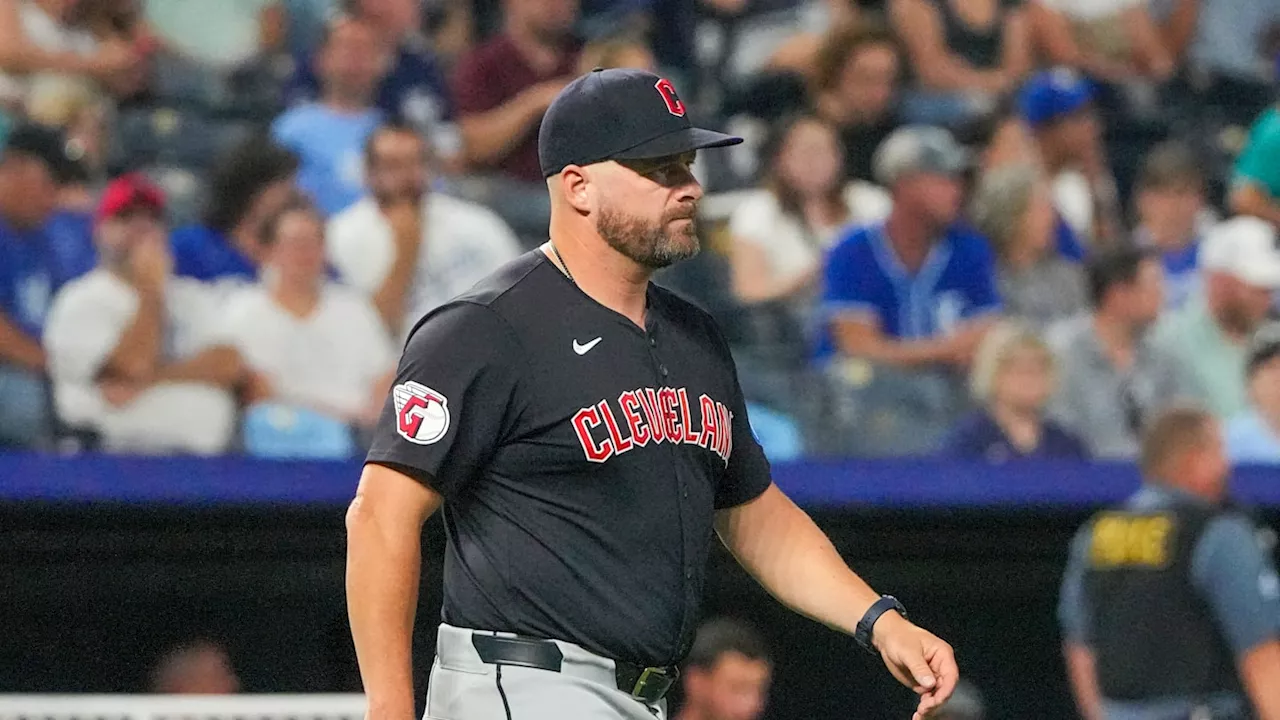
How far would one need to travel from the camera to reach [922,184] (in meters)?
6.62

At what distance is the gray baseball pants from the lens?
9.14ft

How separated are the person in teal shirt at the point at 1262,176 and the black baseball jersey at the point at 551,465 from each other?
16.2 feet

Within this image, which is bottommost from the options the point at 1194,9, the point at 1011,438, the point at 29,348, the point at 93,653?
the point at 93,653

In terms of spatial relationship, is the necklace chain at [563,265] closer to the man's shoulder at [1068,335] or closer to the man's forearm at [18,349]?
the man's forearm at [18,349]

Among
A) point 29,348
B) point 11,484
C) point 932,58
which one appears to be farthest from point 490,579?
point 932,58

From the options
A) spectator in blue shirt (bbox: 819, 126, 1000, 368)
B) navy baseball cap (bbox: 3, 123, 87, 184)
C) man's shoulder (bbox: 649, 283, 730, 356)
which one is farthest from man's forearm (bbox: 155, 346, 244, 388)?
man's shoulder (bbox: 649, 283, 730, 356)

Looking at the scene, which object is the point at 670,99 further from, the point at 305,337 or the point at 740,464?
the point at 305,337

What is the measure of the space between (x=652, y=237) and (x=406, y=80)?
14.2 ft

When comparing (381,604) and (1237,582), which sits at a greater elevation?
(381,604)

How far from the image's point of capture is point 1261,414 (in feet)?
20.7

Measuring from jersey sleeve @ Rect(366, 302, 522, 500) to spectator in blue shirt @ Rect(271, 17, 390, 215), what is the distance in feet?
12.1

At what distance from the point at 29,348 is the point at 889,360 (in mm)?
2789

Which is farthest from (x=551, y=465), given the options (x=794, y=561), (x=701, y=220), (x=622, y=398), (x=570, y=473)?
(x=701, y=220)

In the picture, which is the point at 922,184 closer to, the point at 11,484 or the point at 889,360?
the point at 889,360
